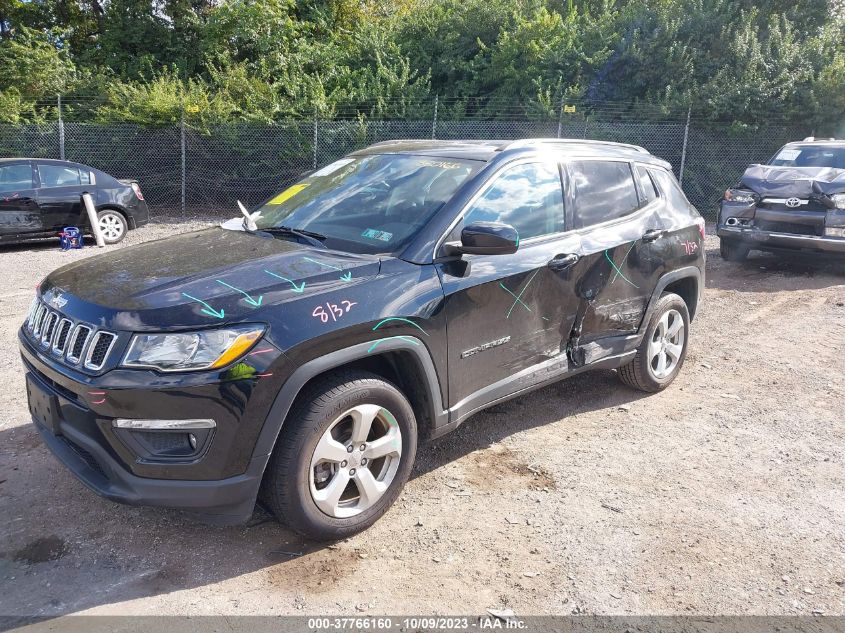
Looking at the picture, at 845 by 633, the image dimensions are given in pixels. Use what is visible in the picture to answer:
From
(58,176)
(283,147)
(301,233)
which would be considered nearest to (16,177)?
(58,176)

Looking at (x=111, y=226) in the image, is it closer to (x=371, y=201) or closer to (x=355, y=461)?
(x=371, y=201)

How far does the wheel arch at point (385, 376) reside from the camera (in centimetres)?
292

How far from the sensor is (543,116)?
15.5 metres

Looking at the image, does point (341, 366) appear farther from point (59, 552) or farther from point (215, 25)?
point (215, 25)

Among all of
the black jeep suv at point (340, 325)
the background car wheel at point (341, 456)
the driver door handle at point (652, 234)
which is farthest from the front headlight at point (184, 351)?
the driver door handle at point (652, 234)

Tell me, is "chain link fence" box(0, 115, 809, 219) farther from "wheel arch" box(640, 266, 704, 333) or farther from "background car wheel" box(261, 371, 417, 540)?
"background car wheel" box(261, 371, 417, 540)

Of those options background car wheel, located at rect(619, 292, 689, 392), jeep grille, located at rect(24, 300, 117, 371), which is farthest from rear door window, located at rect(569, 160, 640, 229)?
jeep grille, located at rect(24, 300, 117, 371)

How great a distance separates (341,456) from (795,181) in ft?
26.9

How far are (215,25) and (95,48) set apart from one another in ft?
11.9

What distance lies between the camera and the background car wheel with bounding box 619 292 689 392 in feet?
16.4

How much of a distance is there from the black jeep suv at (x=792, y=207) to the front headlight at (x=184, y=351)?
326 inches

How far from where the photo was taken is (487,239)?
3.41 m

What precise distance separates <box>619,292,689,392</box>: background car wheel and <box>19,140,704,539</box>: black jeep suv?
0.73 ft

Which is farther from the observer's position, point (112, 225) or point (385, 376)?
point (112, 225)
